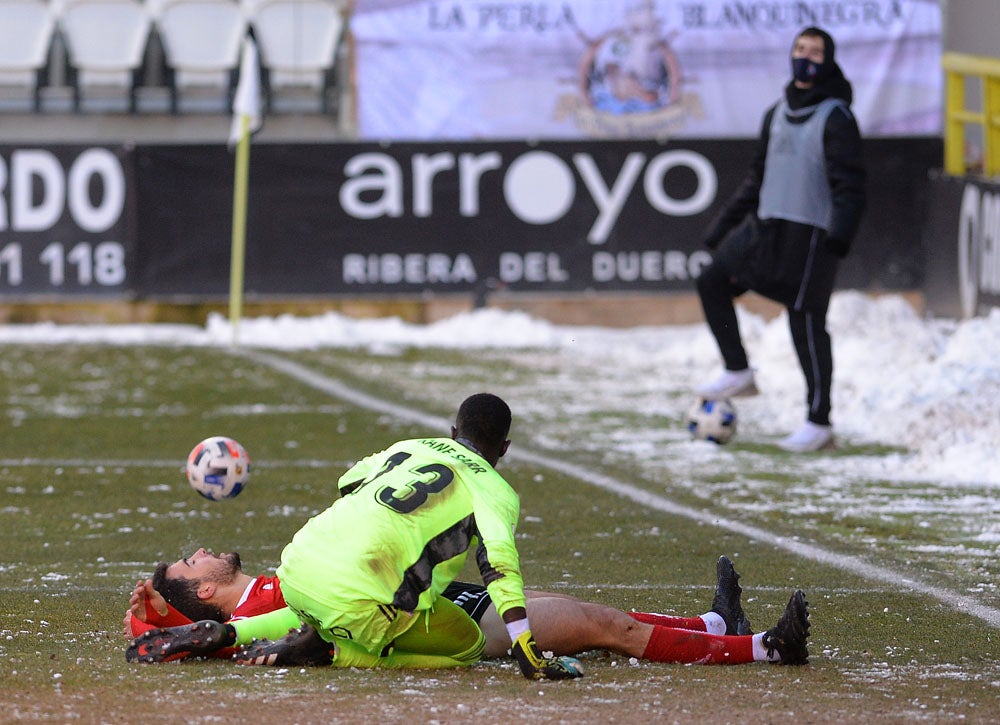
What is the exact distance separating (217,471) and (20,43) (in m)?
14.4

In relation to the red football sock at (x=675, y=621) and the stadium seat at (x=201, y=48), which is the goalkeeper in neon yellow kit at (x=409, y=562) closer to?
the red football sock at (x=675, y=621)

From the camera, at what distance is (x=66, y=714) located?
14.0ft

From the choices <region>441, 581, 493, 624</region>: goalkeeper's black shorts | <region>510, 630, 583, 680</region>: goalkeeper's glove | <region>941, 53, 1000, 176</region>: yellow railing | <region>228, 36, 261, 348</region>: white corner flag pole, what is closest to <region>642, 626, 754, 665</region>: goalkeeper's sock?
<region>510, 630, 583, 680</region>: goalkeeper's glove

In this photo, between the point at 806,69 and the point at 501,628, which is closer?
the point at 501,628

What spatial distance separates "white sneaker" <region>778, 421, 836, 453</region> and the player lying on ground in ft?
14.5

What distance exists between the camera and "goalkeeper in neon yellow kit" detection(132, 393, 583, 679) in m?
4.70

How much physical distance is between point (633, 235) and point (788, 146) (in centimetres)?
640

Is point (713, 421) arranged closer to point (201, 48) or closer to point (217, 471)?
point (217, 471)

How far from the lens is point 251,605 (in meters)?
5.16

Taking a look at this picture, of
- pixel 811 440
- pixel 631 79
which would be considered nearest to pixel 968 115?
pixel 631 79

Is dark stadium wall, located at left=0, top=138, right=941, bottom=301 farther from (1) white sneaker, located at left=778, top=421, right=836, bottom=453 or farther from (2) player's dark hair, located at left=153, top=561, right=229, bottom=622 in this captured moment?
(2) player's dark hair, located at left=153, top=561, right=229, bottom=622

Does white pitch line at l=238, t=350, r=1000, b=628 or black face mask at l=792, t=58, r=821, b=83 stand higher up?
black face mask at l=792, t=58, r=821, b=83

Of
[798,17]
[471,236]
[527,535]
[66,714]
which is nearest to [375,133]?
[471,236]

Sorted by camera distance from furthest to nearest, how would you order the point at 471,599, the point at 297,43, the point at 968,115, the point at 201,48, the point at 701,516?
the point at 201,48 < the point at 297,43 < the point at 968,115 < the point at 701,516 < the point at 471,599
